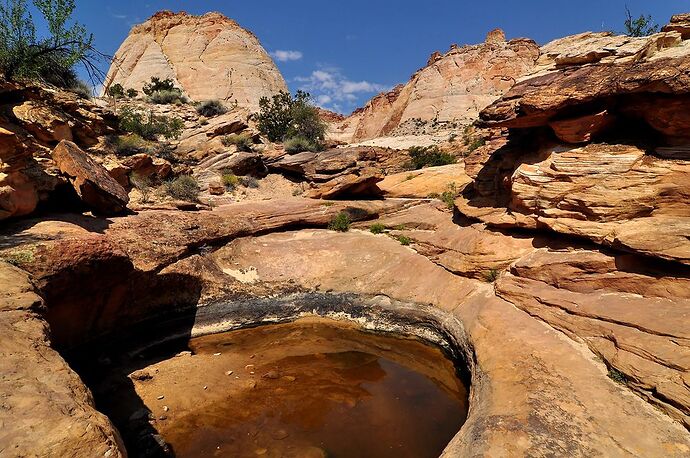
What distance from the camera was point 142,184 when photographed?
1686 cm

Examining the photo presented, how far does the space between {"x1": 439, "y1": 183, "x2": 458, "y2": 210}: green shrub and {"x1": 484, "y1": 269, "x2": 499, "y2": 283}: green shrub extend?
4.91 meters

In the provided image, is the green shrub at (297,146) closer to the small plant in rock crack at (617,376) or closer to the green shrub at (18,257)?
the green shrub at (18,257)

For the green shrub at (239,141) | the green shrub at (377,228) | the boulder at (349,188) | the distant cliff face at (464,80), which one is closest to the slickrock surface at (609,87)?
the green shrub at (377,228)

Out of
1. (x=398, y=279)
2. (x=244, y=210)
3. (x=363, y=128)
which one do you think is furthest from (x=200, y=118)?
(x=363, y=128)

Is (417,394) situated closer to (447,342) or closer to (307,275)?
(447,342)

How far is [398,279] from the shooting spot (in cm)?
1175

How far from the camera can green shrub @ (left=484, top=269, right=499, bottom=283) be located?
32.9 feet

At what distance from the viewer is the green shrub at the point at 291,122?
30.5 metres

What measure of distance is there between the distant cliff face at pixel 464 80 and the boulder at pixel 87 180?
42354 mm

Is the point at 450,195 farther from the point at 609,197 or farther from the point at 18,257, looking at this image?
the point at 18,257

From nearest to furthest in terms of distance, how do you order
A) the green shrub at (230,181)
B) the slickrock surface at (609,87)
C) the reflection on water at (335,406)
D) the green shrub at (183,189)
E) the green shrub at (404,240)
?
1. the reflection on water at (335,406)
2. the slickrock surface at (609,87)
3. the green shrub at (404,240)
4. the green shrub at (183,189)
5. the green shrub at (230,181)

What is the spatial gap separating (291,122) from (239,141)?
306 inches

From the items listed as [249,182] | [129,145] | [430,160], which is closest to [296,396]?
[249,182]

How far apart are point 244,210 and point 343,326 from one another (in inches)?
240
